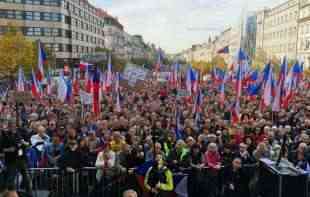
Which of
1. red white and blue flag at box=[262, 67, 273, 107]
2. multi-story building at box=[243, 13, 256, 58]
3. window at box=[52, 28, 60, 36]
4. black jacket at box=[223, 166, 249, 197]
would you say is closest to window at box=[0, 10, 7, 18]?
window at box=[52, 28, 60, 36]

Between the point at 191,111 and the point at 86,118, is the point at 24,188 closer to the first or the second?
A: the point at 86,118

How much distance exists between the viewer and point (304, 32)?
70.7 m

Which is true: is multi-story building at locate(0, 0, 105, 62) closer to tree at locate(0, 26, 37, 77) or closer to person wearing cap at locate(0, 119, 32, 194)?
tree at locate(0, 26, 37, 77)

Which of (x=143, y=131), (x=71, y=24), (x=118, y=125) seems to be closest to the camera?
(x=143, y=131)

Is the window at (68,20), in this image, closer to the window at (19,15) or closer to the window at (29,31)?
the window at (29,31)

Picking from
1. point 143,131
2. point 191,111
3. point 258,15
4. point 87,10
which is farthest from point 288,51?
point 143,131

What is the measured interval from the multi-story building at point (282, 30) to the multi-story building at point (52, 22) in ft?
149

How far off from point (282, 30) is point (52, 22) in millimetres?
55988

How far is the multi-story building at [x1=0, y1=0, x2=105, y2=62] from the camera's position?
51219 mm

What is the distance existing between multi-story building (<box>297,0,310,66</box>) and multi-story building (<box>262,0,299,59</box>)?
169cm

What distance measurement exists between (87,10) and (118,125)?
65.2 m

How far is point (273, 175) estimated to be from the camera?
6.09 metres

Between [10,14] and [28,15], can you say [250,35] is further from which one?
[10,14]

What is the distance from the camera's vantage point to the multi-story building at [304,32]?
224ft
